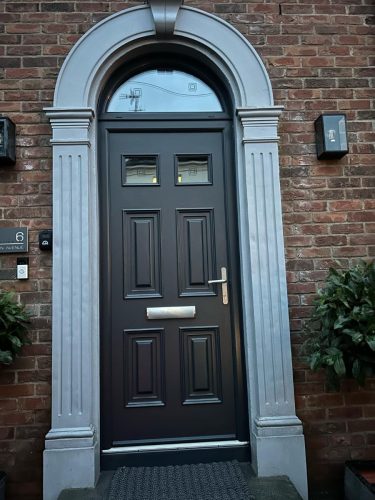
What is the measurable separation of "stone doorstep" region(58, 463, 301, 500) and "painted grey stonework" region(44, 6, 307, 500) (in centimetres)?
5

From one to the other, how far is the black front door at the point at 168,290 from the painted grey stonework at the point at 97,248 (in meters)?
0.13

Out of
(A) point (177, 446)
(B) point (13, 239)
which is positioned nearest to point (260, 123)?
(B) point (13, 239)

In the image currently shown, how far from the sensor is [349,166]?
10.2 ft

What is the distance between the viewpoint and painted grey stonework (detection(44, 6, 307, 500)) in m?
2.70

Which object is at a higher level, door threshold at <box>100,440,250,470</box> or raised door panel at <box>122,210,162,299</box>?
raised door panel at <box>122,210,162,299</box>

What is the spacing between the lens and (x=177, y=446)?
9.41 feet

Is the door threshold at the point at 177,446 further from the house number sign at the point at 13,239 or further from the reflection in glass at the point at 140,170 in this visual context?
the reflection in glass at the point at 140,170

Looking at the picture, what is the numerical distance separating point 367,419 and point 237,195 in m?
1.84

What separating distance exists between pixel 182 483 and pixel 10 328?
1.46 m

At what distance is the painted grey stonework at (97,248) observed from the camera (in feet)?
8.86

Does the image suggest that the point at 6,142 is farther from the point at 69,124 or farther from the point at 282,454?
the point at 282,454

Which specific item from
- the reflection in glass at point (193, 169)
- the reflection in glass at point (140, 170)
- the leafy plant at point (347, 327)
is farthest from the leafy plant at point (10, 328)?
the leafy plant at point (347, 327)

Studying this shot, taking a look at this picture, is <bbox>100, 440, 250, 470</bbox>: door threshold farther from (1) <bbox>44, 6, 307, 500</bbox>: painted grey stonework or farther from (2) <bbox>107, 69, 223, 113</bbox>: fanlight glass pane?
(2) <bbox>107, 69, 223, 113</bbox>: fanlight glass pane

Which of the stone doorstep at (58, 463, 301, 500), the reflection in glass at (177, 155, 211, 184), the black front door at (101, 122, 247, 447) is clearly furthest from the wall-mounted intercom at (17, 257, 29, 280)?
the stone doorstep at (58, 463, 301, 500)
